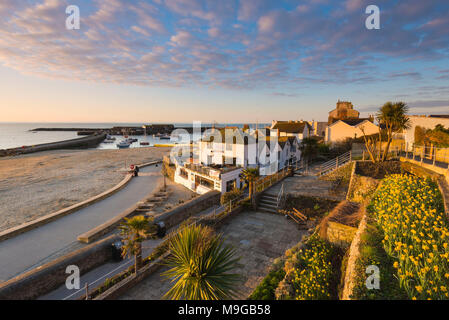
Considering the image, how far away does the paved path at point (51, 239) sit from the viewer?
11680 mm

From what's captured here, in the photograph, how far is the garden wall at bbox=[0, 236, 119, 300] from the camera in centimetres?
803

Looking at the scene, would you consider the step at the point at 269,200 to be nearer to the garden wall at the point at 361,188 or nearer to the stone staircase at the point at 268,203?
the stone staircase at the point at 268,203

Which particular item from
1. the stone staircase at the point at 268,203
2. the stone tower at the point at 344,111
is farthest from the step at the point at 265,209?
the stone tower at the point at 344,111

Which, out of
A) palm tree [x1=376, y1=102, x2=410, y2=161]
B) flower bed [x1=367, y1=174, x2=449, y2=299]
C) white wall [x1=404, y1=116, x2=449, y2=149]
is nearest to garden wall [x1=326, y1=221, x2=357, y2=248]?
flower bed [x1=367, y1=174, x2=449, y2=299]

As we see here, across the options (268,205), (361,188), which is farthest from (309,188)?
(268,205)

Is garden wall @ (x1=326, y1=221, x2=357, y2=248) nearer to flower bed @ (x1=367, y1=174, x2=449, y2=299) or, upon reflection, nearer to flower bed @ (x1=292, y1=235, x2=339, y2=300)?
flower bed @ (x1=292, y1=235, x2=339, y2=300)

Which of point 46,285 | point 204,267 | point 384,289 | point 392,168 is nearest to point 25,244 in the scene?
point 46,285

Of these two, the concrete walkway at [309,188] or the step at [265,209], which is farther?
the concrete walkway at [309,188]

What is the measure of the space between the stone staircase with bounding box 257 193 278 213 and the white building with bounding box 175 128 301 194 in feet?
14.2

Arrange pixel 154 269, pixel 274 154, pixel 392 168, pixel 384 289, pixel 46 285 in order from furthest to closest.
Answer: pixel 274 154 < pixel 392 168 < pixel 154 269 < pixel 46 285 < pixel 384 289

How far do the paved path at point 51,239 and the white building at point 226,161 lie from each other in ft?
24.1
